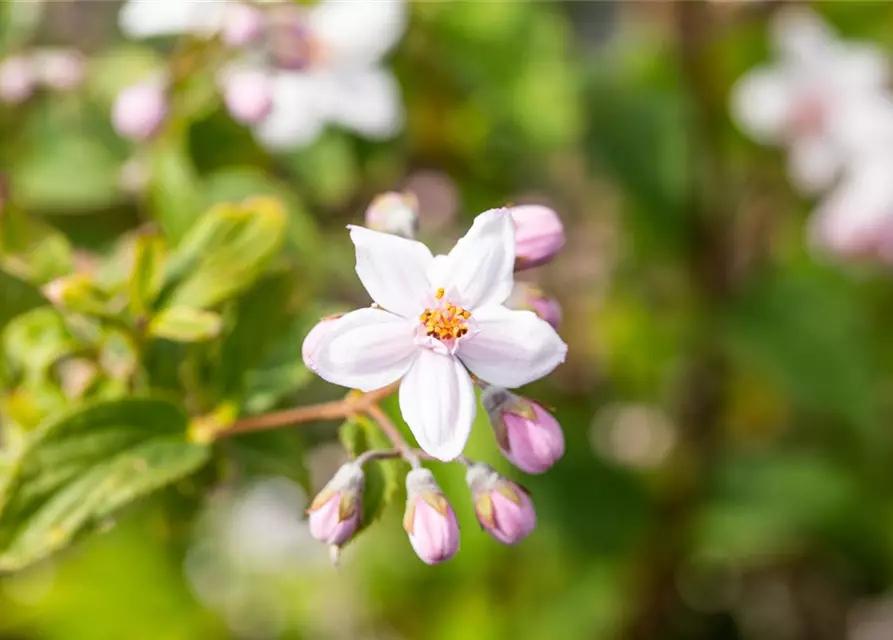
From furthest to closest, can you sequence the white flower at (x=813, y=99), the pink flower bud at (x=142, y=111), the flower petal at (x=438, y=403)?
the white flower at (x=813, y=99) < the pink flower bud at (x=142, y=111) < the flower petal at (x=438, y=403)

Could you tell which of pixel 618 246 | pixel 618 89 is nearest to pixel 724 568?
pixel 618 246

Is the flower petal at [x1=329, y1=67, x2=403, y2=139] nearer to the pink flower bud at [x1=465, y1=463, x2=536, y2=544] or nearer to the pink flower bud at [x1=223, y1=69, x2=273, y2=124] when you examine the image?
the pink flower bud at [x1=223, y1=69, x2=273, y2=124]

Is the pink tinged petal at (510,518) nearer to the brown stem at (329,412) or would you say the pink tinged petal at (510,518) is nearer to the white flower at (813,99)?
the brown stem at (329,412)

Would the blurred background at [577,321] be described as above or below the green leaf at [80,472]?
below

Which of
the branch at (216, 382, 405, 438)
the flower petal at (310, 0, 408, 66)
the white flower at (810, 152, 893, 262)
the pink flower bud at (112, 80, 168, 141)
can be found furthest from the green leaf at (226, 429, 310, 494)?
the white flower at (810, 152, 893, 262)

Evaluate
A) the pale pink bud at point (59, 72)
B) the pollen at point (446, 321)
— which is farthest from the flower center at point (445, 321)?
the pale pink bud at point (59, 72)

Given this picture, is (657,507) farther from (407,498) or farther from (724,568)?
(407,498)
